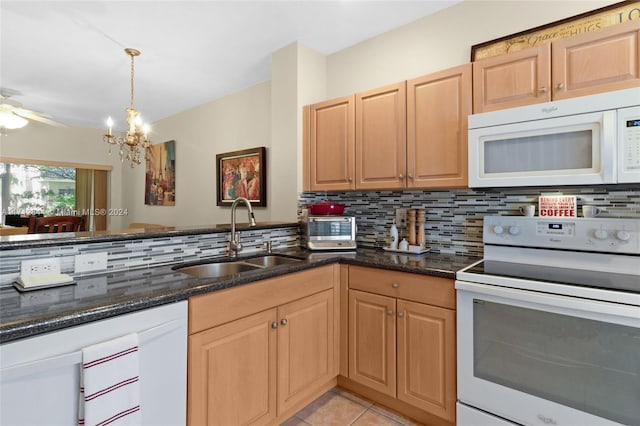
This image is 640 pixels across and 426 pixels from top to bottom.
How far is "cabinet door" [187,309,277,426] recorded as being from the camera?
1.26 meters

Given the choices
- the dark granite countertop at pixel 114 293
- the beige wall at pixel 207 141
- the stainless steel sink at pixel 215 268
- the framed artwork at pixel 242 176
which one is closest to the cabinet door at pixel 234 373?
the dark granite countertop at pixel 114 293

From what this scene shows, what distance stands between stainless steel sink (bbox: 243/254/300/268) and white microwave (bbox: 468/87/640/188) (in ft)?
4.01

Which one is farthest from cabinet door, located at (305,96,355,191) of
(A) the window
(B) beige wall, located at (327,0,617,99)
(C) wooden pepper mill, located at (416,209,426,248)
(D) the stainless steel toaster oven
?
(A) the window

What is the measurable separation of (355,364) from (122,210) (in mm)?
5378

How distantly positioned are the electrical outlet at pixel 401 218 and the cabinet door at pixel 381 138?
0.29 meters

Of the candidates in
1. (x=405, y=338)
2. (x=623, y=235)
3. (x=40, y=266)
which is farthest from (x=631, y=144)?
(x=40, y=266)

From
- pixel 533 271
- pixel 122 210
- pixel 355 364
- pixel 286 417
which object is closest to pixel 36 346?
pixel 286 417

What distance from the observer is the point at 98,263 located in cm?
148

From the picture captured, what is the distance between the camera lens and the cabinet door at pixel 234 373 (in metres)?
1.26

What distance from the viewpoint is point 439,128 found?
190 cm

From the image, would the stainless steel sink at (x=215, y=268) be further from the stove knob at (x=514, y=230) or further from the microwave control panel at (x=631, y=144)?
the microwave control panel at (x=631, y=144)

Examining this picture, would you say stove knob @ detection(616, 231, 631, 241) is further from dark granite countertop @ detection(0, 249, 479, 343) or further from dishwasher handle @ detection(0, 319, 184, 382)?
dishwasher handle @ detection(0, 319, 184, 382)

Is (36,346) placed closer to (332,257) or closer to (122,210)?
(332,257)

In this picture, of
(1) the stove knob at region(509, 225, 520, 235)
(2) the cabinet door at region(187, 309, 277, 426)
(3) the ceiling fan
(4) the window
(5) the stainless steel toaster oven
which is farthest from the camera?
(4) the window
